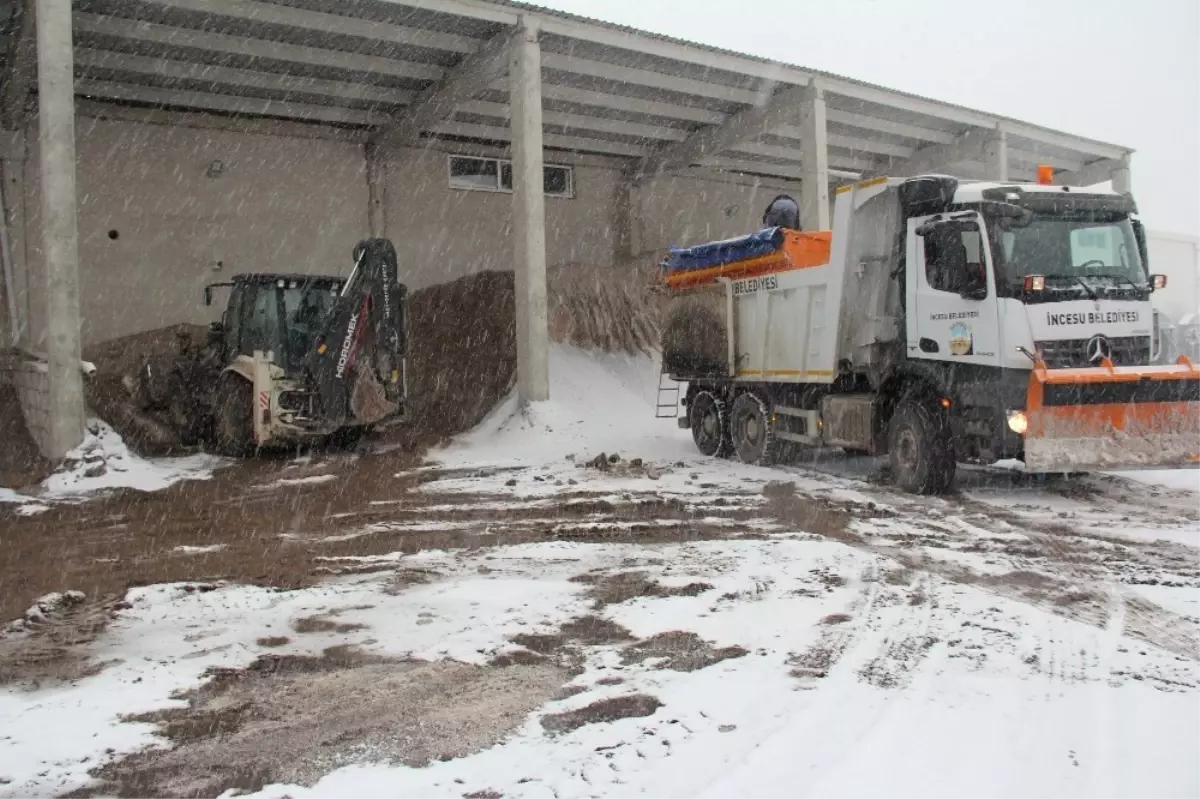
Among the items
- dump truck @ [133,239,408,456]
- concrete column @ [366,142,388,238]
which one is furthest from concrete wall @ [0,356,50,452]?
concrete column @ [366,142,388,238]

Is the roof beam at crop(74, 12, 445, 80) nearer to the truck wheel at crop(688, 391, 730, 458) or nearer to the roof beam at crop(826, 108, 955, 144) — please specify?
the truck wheel at crop(688, 391, 730, 458)

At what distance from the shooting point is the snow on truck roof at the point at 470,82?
13.9 m

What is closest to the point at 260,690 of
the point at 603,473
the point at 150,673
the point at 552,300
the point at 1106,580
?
the point at 150,673

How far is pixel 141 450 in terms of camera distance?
1351 cm

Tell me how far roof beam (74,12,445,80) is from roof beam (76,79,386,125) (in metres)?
1.99

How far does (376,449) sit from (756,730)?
11.0 m

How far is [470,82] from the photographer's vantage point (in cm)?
1562

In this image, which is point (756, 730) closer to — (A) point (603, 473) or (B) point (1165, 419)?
(B) point (1165, 419)

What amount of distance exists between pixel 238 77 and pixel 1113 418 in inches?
565

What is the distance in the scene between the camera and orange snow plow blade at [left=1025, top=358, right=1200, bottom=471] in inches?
311

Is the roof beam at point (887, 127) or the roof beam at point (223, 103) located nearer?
the roof beam at point (223, 103)

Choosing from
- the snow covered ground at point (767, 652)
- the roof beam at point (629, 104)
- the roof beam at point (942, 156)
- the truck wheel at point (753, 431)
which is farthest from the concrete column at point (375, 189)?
the snow covered ground at point (767, 652)

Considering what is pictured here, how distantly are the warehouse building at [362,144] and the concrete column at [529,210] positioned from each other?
0.13 feet

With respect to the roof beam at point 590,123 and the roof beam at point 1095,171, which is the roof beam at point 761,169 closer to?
the roof beam at point 590,123
